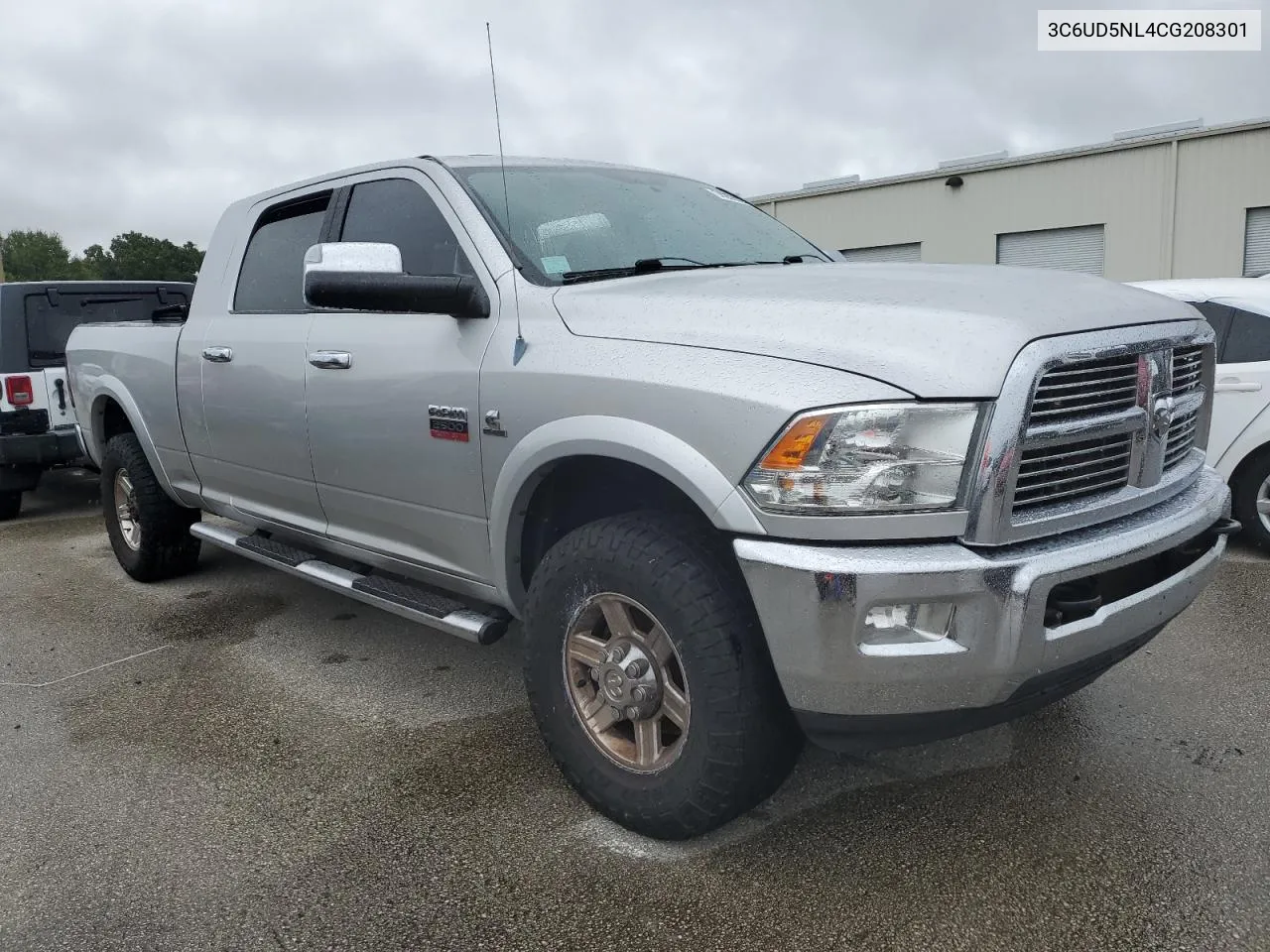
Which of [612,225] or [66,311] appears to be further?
[66,311]

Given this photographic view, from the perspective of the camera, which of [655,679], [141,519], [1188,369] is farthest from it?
[141,519]

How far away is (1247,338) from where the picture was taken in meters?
5.28

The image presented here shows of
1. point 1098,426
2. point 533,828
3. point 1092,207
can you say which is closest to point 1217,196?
point 1092,207

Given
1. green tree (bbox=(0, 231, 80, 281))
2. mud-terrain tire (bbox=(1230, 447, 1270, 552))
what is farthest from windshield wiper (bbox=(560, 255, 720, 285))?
green tree (bbox=(0, 231, 80, 281))

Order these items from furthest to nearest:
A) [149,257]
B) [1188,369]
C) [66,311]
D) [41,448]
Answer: [149,257], [66,311], [41,448], [1188,369]

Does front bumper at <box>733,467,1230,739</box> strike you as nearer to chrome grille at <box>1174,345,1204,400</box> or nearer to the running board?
chrome grille at <box>1174,345,1204,400</box>

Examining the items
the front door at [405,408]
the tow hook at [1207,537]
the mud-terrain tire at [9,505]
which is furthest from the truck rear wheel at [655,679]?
the mud-terrain tire at [9,505]

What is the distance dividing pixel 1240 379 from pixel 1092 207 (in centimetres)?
1571

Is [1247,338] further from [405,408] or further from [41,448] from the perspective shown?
[41,448]

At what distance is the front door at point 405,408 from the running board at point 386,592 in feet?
0.41

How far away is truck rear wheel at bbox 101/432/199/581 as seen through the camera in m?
5.11

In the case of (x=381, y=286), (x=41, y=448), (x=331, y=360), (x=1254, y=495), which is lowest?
(x=1254, y=495)

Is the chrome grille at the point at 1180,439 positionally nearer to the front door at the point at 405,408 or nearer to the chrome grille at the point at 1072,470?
the chrome grille at the point at 1072,470

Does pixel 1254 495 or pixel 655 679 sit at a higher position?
pixel 655 679
